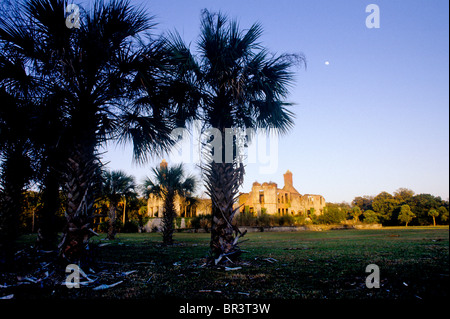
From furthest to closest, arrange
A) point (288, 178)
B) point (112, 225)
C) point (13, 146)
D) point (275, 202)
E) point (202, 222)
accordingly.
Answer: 1. point (288, 178)
2. point (275, 202)
3. point (202, 222)
4. point (112, 225)
5. point (13, 146)

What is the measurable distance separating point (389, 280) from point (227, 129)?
4471mm

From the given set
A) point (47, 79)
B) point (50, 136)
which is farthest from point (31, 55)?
point (50, 136)

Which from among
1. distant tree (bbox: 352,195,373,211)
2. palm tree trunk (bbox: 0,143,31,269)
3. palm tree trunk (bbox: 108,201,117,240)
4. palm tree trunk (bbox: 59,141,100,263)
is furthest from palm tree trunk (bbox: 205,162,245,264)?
distant tree (bbox: 352,195,373,211)

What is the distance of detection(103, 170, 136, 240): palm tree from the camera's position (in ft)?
57.9

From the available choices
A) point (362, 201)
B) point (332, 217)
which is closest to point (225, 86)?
point (332, 217)

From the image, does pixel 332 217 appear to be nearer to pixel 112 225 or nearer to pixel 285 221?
pixel 285 221

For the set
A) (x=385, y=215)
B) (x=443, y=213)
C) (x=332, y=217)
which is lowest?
(x=385, y=215)

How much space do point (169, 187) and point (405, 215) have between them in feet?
156

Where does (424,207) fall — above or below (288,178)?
below

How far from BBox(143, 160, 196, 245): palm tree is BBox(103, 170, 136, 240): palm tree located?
3.54 m

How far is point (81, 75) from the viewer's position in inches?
211

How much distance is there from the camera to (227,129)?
651 centimetres

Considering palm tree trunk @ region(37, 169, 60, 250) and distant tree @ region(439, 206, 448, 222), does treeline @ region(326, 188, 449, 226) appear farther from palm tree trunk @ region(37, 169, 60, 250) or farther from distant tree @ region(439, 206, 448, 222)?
palm tree trunk @ region(37, 169, 60, 250)
